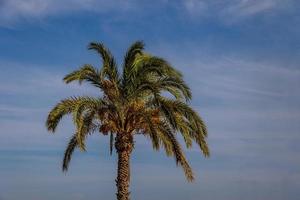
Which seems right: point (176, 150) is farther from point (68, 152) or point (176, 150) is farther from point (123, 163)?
point (68, 152)

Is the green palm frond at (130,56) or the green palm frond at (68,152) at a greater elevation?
the green palm frond at (130,56)

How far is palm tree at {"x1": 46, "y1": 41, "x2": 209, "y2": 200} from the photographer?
34.2 meters

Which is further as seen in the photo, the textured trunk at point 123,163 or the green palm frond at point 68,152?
the green palm frond at point 68,152

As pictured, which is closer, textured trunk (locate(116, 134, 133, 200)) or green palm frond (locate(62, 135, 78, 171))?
textured trunk (locate(116, 134, 133, 200))

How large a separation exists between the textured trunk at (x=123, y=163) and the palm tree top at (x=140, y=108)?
0.17 ft

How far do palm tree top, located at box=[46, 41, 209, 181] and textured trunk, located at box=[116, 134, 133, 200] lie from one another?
0.05 meters

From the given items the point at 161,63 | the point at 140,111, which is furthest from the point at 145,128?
the point at 161,63

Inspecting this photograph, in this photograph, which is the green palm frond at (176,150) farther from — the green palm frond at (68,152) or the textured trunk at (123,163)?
the green palm frond at (68,152)

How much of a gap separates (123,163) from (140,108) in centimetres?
302

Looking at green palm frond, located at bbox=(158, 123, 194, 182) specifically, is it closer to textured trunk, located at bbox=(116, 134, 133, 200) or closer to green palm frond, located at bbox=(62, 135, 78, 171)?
textured trunk, located at bbox=(116, 134, 133, 200)

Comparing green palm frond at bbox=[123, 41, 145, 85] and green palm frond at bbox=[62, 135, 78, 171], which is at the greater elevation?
green palm frond at bbox=[123, 41, 145, 85]

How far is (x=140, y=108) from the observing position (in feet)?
114

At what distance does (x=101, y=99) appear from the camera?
3509 centimetres

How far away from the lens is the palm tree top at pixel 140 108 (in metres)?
34.1
